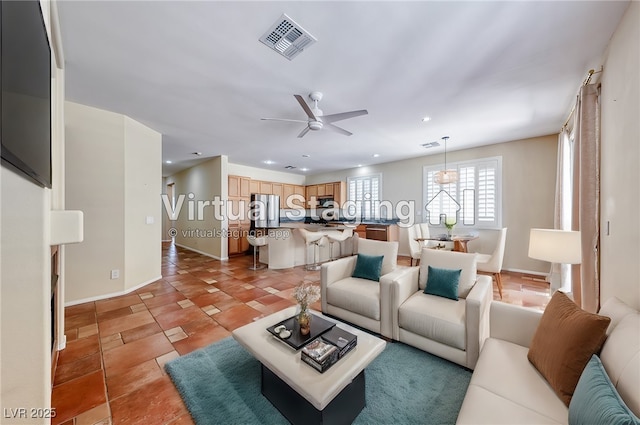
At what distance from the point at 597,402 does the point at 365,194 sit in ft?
21.9

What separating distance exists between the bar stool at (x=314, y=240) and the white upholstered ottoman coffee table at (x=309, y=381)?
295cm

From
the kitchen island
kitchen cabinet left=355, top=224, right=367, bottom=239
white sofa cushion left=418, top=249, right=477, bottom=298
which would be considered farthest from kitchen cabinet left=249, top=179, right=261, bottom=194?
white sofa cushion left=418, top=249, right=477, bottom=298

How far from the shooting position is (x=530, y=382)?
125cm

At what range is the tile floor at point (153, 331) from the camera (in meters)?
1.63

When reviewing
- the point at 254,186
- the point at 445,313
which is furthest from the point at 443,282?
the point at 254,186

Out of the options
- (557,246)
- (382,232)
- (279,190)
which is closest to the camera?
(557,246)

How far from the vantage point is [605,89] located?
1.99m

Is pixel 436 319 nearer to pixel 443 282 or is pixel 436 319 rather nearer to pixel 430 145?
pixel 443 282

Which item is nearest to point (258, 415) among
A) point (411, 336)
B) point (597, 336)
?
point (411, 336)

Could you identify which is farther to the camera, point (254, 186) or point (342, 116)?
point (254, 186)

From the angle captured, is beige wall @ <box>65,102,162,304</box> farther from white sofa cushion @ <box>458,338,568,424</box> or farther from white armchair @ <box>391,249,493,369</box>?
white sofa cushion @ <box>458,338,568,424</box>

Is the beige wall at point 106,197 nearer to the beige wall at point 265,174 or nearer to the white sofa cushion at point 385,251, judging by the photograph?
the beige wall at point 265,174

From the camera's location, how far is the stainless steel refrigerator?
23.1 ft

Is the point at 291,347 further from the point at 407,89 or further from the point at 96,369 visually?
the point at 407,89
